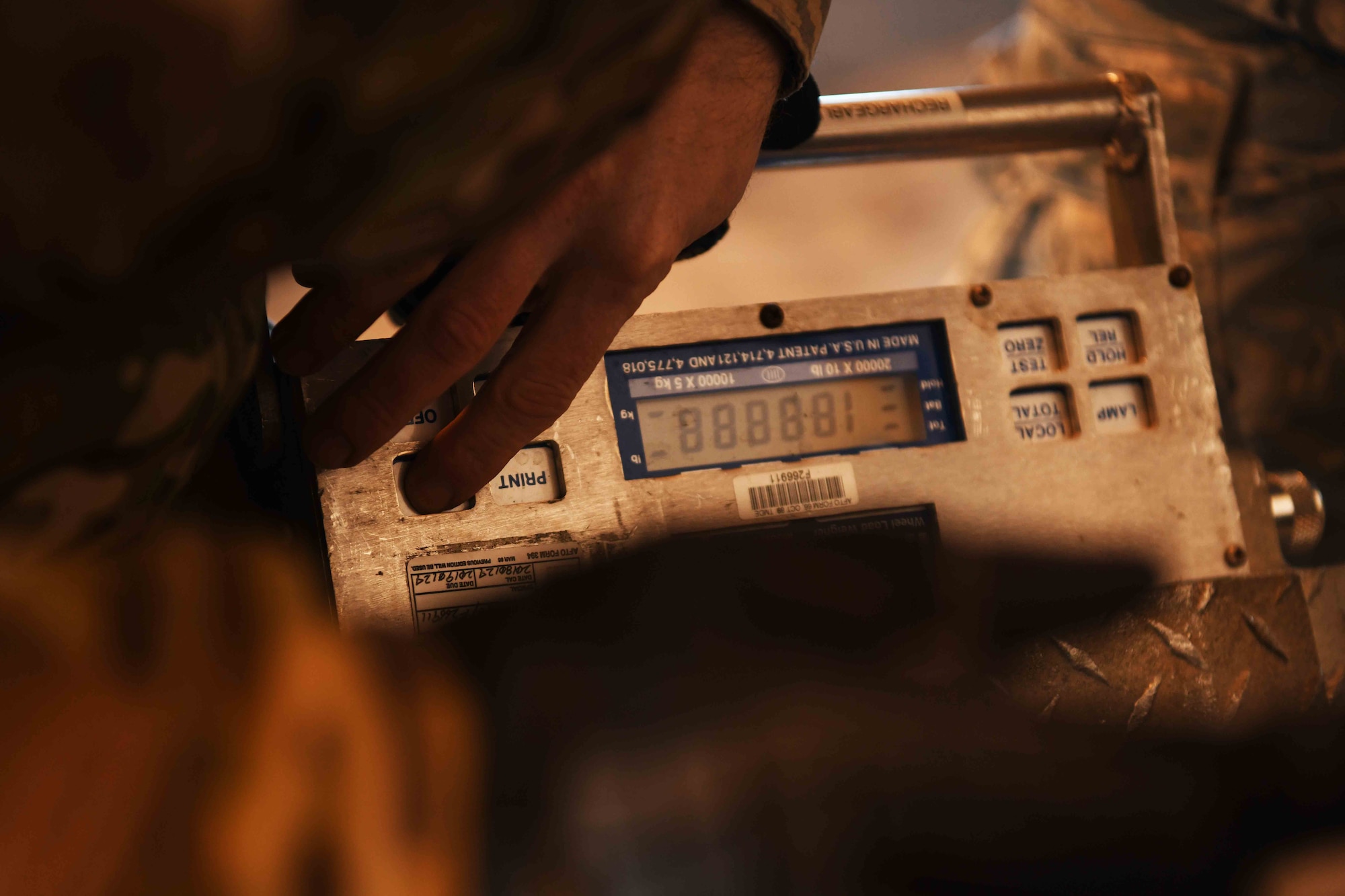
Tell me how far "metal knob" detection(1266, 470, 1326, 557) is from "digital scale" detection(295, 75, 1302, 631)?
22 mm

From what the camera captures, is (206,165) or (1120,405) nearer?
(206,165)

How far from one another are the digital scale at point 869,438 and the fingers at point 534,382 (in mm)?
45

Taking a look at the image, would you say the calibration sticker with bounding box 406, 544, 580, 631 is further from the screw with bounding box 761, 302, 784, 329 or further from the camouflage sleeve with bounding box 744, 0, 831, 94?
the camouflage sleeve with bounding box 744, 0, 831, 94

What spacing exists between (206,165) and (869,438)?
537 mm

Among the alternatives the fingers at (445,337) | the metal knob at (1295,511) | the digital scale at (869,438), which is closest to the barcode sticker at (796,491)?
the digital scale at (869,438)

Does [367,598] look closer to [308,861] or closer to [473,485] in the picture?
[473,485]

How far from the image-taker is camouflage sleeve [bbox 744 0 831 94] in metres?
0.60

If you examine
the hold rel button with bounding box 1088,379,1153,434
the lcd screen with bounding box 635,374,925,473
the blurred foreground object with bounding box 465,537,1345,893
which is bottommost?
the blurred foreground object with bounding box 465,537,1345,893

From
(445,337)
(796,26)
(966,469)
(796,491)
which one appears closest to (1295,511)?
(966,469)

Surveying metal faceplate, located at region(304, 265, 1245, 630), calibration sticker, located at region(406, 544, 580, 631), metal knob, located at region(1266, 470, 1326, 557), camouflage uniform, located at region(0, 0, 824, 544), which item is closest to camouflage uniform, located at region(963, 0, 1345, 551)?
metal knob, located at region(1266, 470, 1326, 557)

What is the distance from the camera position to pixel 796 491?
2.39 feet

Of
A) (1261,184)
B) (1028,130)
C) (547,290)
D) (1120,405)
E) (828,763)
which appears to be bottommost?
(828,763)

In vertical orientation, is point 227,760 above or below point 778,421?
below

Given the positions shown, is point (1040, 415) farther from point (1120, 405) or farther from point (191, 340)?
point (191, 340)
